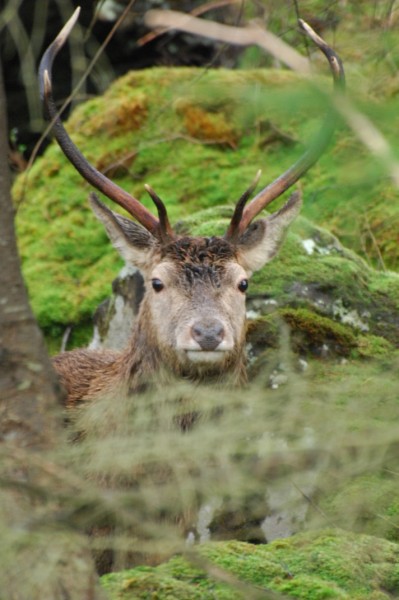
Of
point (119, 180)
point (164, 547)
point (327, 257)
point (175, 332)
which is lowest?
point (119, 180)

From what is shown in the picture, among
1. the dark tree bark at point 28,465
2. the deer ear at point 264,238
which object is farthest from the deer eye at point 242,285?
the dark tree bark at point 28,465

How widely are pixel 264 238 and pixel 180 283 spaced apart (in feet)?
2.35

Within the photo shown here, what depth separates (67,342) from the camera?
8711mm

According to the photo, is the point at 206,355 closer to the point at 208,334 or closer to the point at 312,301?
the point at 208,334

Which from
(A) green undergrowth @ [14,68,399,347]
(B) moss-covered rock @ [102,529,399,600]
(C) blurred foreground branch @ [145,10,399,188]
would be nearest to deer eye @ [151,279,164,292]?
(B) moss-covered rock @ [102,529,399,600]

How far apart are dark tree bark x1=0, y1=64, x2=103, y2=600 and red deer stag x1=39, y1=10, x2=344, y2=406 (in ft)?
6.07

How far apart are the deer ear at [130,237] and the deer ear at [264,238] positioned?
0.50 meters

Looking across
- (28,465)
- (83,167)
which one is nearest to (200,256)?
(83,167)

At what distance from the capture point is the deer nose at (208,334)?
505 cm

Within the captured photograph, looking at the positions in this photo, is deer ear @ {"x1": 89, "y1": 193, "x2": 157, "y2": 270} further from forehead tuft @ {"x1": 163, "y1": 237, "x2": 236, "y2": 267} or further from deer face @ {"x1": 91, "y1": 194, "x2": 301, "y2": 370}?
forehead tuft @ {"x1": 163, "y1": 237, "x2": 236, "y2": 267}

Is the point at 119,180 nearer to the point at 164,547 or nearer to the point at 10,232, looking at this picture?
the point at 10,232

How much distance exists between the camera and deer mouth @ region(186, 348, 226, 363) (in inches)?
200

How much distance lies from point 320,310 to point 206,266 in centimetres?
153

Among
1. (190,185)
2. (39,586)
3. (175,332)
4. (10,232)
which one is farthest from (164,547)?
(190,185)
